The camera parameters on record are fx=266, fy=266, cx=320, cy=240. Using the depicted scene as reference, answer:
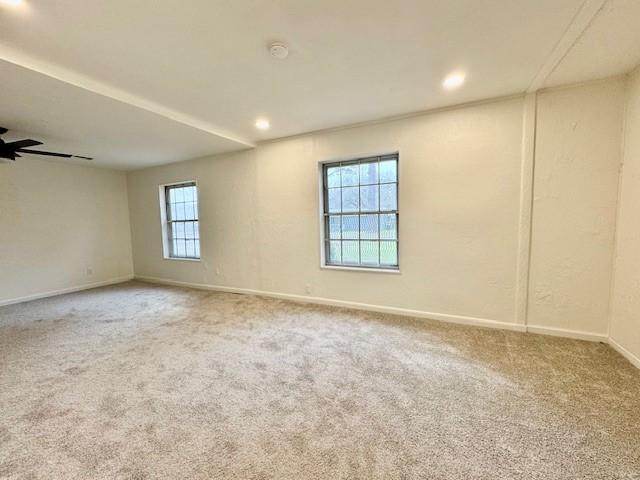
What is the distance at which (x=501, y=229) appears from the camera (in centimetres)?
286

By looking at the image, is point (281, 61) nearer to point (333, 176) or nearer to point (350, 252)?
point (333, 176)

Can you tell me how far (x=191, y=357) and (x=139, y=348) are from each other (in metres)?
0.65

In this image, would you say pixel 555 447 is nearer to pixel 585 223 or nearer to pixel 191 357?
pixel 585 223

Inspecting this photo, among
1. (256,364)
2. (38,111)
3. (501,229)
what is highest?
(38,111)

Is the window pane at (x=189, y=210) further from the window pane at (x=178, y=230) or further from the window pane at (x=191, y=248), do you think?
the window pane at (x=191, y=248)

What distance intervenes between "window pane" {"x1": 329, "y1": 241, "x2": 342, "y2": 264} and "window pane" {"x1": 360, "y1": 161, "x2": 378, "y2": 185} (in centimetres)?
95

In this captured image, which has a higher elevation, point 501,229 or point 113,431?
point 501,229

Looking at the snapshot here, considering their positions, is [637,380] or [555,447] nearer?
[555,447]

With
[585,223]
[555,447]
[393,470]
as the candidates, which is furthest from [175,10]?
[585,223]

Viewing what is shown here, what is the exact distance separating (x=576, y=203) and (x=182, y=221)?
5.93m

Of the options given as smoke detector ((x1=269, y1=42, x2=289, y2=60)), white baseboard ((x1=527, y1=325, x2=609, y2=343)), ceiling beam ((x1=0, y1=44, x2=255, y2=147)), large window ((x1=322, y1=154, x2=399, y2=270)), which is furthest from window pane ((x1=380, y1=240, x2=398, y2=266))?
ceiling beam ((x1=0, y1=44, x2=255, y2=147))

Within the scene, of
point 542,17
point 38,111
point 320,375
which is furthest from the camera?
point 38,111

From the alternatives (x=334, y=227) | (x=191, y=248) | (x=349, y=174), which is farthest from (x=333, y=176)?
(x=191, y=248)

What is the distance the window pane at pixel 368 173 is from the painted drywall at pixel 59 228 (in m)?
5.31
